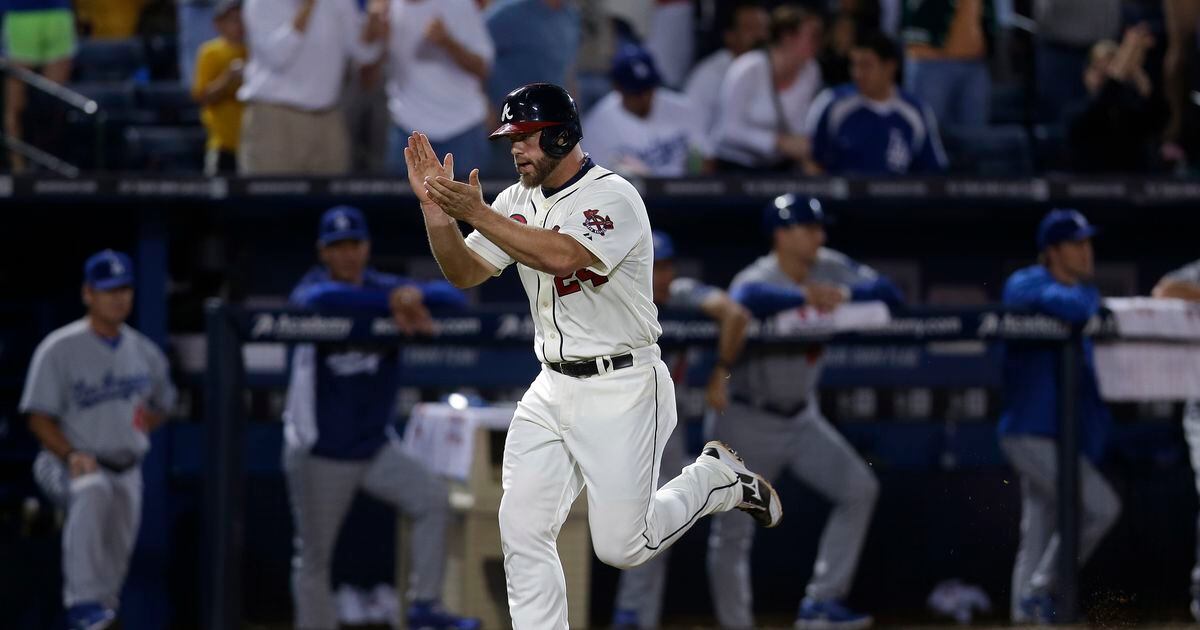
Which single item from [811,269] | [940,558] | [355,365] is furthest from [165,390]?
[940,558]

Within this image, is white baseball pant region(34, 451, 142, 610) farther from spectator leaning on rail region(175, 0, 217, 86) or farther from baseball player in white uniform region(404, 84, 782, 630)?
baseball player in white uniform region(404, 84, 782, 630)

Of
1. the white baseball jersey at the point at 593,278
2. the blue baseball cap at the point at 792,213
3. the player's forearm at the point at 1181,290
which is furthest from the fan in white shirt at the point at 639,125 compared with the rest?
the white baseball jersey at the point at 593,278

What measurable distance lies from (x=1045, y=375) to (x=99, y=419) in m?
3.85

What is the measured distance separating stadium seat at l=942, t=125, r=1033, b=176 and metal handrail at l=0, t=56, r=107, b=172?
403cm

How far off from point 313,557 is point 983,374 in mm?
3100

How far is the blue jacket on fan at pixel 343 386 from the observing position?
22.4ft

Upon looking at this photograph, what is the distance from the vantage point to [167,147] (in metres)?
8.53

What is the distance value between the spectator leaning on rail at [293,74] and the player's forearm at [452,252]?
3.20 m

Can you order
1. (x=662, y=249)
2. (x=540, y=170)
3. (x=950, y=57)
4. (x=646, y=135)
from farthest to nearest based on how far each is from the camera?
(x=950, y=57), (x=646, y=135), (x=662, y=249), (x=540, y=170)

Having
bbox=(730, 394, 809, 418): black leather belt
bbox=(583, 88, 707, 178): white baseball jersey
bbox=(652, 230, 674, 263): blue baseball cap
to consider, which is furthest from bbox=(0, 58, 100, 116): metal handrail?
bbox=(730, 394, 809, 418): black leather belt

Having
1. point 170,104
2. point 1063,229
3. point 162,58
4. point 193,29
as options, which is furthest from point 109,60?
point 1063,229

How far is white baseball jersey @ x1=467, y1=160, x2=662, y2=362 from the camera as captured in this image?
15.1ft

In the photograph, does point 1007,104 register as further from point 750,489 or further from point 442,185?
point 442,185

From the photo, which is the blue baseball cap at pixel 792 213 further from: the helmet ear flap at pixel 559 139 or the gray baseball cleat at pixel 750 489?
the helmet ear flap at pixel 559 139
